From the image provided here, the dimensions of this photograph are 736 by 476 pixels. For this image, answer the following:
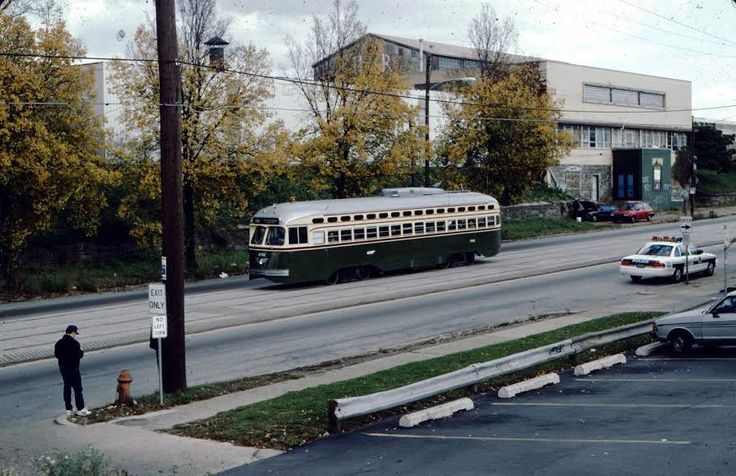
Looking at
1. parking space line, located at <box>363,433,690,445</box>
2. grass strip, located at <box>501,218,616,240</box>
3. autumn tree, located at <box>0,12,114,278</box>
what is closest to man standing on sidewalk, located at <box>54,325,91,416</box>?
parking space line, located at <box>363,433,690,445</box>

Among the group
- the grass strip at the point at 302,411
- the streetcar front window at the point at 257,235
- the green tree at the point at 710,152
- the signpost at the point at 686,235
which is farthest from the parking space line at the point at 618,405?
the green tree at the point at 710,152

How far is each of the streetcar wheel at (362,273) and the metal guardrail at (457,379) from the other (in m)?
16.1

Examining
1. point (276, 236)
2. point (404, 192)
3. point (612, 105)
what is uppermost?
point (612, 105)

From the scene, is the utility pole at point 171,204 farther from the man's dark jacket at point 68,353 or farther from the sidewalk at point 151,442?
the man's dark jacket at point 68,353

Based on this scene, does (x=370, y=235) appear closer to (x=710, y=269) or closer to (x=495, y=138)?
(x=710, y=269)

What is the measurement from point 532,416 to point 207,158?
25511mm

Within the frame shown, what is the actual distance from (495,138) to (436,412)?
42.9m

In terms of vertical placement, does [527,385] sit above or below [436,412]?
below

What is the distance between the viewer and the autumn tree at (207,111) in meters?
38.0

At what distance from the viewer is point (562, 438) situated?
1352 centimetres

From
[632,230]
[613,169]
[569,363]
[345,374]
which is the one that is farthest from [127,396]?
[613,169]

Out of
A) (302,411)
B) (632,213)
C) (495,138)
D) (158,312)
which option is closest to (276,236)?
(158,312)

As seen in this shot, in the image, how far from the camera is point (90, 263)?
40.8 metres

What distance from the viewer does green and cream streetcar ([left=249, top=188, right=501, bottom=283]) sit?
35.0m
